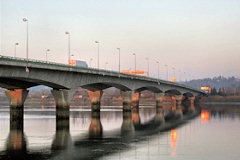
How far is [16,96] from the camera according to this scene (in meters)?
60.3

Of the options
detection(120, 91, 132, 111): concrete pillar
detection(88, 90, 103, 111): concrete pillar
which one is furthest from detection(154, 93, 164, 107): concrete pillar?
detection(88, 90, 103, 111): concrete pillar

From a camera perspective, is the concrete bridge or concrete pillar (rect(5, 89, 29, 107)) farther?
concrete pillar (rect(5, 89, 29, 107))

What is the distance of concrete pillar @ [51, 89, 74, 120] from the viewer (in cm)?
5700

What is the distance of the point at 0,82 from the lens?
54.8 m

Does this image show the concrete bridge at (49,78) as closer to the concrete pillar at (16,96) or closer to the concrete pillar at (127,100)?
the concrete pillar at (16,96)

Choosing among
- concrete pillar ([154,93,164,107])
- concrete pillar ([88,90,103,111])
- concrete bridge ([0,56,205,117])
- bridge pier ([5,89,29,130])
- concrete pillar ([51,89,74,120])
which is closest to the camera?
concrete bridge ([0,56,205,117])

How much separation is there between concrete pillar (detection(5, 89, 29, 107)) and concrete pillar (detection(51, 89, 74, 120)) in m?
6.92

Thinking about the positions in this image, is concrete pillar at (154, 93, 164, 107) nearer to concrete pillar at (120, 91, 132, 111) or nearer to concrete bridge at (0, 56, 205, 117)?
concrete pillar at (120, 91, 132, 111)

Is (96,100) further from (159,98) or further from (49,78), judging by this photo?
(159,98)

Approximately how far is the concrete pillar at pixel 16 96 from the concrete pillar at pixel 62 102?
692 cm

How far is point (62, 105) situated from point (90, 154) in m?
34.0

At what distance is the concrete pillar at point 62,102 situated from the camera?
57000 mm

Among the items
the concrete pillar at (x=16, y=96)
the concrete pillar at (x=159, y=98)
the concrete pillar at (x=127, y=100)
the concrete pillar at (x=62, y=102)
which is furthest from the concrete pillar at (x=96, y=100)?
the concrete pillar at (x=159, y=98)

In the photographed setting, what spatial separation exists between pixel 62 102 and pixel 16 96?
10.1m
